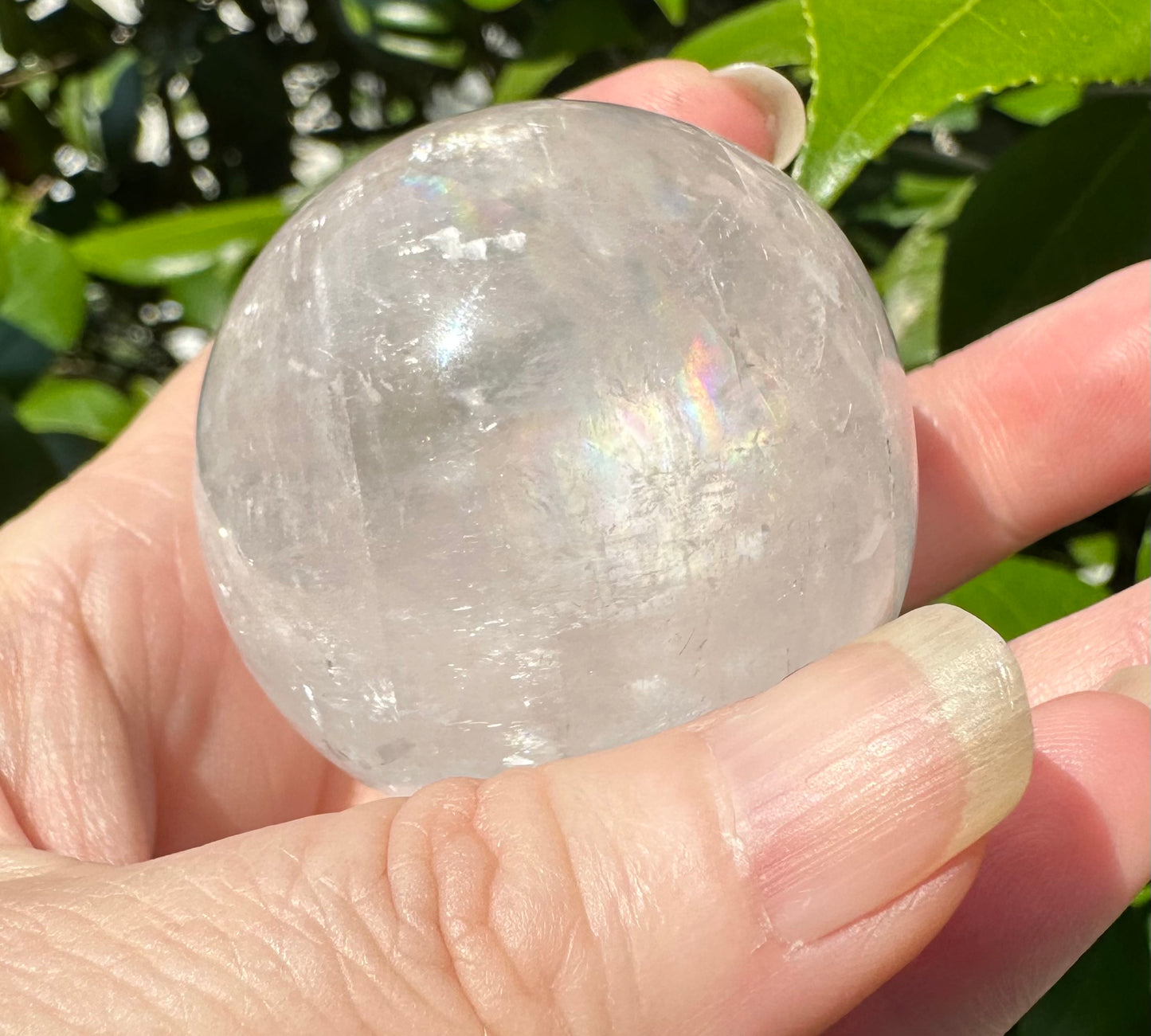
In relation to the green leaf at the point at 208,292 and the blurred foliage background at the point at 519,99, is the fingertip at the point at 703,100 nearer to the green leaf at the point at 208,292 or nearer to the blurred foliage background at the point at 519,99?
the blurred foliage background at the point at 519,99

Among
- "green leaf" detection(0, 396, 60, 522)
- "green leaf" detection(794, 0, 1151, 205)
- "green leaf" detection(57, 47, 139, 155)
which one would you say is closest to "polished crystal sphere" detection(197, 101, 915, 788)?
"green leaf" detection(794, 0, 1151, 205)

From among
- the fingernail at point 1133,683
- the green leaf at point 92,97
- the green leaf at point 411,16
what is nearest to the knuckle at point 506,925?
the fingernail at point 1133,683

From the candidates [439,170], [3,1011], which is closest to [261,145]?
[439,170]

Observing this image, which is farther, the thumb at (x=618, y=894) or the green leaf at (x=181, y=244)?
the green leaf at (x=181, y=244)

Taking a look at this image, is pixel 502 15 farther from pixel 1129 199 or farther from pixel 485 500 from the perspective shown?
pixel 485 500

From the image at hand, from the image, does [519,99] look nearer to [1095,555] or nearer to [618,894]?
[1095,555]

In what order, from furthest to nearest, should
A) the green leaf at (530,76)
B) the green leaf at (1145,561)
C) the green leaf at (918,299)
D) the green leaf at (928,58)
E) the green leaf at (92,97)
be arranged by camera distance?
the green leaf at (92,97), the green leaf at (530,76), the green leaf at (918,299), the green leaf at (1145,561), the green leaf at (928,58)
